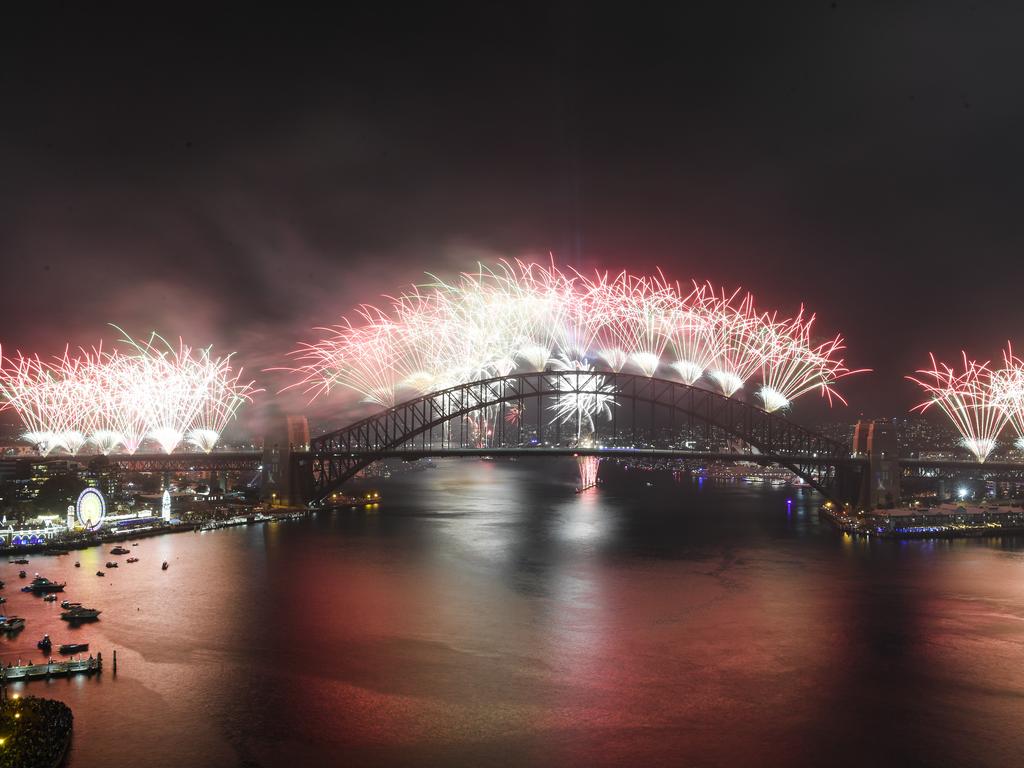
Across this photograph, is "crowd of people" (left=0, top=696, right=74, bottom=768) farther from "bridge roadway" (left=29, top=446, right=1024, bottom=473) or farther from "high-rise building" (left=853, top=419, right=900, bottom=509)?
"high-rise building" (left=853, top=419, right=900, bottom=509)

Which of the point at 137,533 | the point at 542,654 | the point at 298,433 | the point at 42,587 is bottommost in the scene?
the point at 542,654

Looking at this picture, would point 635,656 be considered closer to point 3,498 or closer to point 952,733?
point 952,733

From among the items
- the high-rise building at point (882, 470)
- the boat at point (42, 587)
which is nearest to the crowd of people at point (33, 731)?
the boat at point (42, 587)

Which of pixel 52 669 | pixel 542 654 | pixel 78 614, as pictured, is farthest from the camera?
pixel 78 614

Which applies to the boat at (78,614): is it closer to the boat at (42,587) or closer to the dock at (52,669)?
the boat at (42,587)

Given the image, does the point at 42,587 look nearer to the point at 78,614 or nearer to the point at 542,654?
the point at 78,614

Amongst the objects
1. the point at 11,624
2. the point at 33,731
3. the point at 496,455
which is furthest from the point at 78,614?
the point at 496,455

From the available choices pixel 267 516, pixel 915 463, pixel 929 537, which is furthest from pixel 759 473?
pixel 267 516

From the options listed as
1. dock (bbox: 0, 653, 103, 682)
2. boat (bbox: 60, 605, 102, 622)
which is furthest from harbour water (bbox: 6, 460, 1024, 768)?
boat (bbox: 60, 605, 102, 622)
